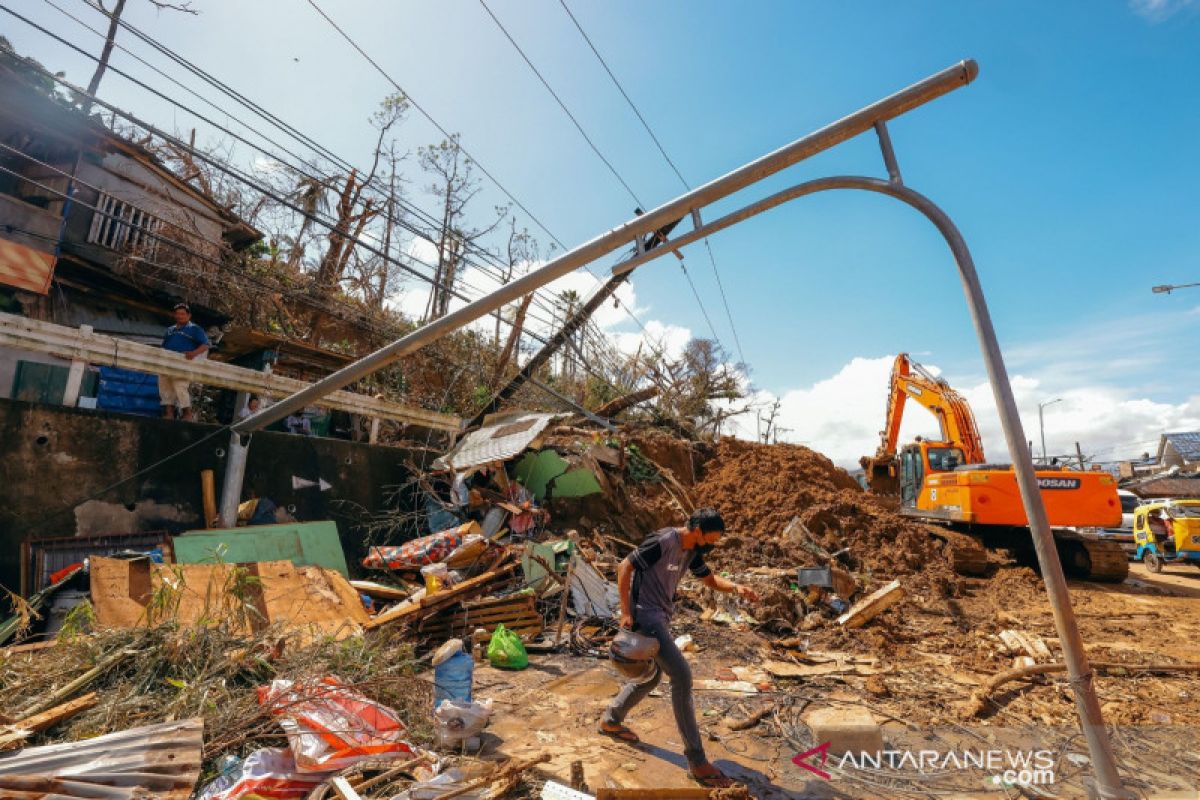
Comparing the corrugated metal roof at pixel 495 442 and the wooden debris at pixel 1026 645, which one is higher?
the corrugated metal roof at pixel 495 442

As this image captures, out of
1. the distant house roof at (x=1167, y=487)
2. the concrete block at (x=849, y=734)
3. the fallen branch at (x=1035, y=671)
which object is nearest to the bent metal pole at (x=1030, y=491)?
the concrete block at (x=849, y=734)

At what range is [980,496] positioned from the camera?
1135cm

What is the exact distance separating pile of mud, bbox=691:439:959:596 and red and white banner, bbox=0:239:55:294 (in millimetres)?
13310

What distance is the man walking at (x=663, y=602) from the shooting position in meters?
4.04

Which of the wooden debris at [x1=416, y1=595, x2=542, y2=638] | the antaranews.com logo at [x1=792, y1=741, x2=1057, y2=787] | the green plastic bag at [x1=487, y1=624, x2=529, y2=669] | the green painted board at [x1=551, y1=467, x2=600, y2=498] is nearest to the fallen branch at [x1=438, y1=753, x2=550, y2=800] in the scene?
the antaranews.com logo at [x1=792, y1=741, x2=1057, y2=787]

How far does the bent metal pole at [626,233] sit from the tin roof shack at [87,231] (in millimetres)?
4951

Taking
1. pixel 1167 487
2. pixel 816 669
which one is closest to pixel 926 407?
pixel 816 669

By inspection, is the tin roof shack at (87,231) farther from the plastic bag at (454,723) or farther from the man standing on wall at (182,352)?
the plastic bag at (454,723)

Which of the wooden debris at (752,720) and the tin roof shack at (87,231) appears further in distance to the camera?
the tin roof shack at (87,231)

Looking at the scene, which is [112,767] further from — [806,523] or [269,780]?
[806,523]

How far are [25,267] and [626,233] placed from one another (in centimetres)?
1145

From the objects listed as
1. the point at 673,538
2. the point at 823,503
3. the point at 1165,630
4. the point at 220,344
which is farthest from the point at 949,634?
the point at 220,344

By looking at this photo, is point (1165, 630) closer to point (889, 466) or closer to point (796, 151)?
point (889, 466)

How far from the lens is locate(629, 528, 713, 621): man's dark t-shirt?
170 inches
